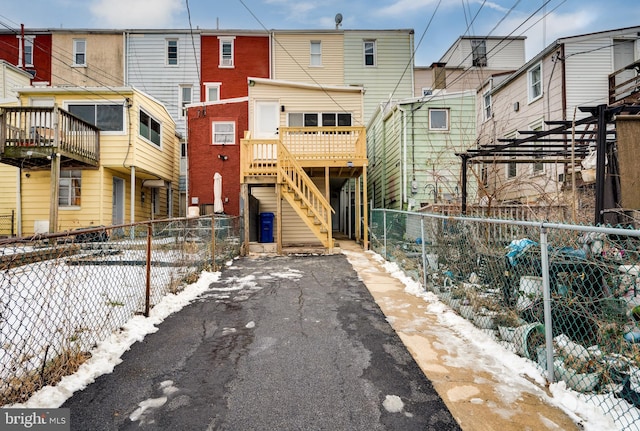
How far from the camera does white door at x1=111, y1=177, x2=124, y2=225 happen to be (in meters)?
13.1

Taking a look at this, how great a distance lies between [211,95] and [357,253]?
13840 millimetres

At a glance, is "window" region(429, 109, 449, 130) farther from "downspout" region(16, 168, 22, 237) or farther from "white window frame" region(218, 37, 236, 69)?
"downspout" region(16, 168, 22, 237)

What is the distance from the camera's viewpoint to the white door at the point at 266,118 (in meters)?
13.2

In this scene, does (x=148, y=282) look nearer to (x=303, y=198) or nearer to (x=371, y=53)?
(x=303, y=198)

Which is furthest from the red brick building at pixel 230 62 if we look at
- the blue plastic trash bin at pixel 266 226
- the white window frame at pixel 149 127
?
the blue plastic trash bin at pixel 266 226

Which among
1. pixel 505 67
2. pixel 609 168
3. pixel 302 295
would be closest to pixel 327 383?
pixel 302 295

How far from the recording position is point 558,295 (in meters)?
3.10

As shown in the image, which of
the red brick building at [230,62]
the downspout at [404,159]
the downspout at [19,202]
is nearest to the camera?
the downspout at [19,202]

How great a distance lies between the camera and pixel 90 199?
11.9 meters

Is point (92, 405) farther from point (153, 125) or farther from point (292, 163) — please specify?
point (153, 125)

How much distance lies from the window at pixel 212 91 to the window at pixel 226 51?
1.35 metres

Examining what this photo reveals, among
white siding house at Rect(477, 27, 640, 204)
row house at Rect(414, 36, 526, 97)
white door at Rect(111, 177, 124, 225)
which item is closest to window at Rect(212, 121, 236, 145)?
white door at Rect(111, 177, 124, 225)

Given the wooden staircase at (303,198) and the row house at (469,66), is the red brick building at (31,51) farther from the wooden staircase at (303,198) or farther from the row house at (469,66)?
the row house at (469,66)

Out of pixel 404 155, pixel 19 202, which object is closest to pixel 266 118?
pixel 404 155
